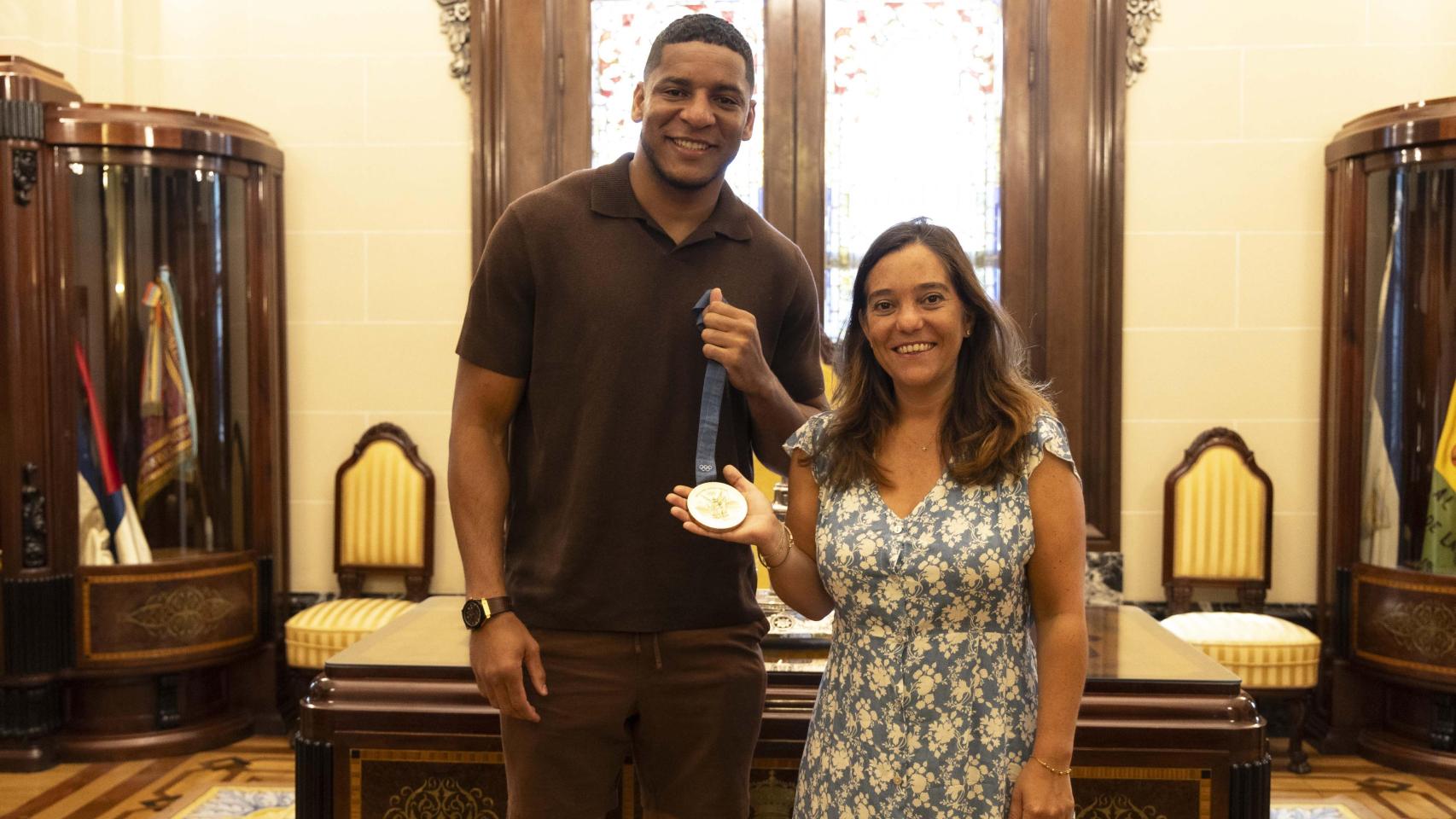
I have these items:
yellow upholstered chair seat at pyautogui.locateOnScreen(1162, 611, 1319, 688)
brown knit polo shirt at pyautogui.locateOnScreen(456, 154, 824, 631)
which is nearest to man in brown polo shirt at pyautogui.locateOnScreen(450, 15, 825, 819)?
brown knit polo shirt at pyautogui.locateOnScreen(456, 154, 824, 631)

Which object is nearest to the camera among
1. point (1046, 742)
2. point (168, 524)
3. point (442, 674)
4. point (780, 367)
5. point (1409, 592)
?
point (1046, 742)

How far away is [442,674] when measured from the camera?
8.42ft

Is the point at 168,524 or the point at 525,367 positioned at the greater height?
the point at 525,367

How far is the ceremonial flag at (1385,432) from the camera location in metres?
4.52

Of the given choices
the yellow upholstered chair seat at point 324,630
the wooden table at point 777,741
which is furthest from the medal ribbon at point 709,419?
the yellow upholstered chair seat at point 324,630

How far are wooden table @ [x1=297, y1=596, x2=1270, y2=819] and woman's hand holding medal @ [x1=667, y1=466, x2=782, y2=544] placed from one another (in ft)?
2.64

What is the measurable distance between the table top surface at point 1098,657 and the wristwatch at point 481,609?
71 centimetres

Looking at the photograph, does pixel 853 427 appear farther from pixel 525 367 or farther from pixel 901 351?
pixel 525 367

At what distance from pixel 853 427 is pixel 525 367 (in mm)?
505

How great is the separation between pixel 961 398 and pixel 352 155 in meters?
3.75

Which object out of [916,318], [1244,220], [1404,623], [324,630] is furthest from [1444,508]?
[324,630]

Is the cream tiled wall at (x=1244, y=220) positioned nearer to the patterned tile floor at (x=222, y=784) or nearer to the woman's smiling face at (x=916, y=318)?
the patterned tile floor at (x=222, y=784)

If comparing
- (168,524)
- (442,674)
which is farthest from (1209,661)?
(168,524)

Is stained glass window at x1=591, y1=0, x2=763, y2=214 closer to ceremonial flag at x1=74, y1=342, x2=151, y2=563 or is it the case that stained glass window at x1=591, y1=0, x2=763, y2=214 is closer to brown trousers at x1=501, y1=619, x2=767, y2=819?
ceremonial flag at x1=74, y1=342, x2=151, y2=563
